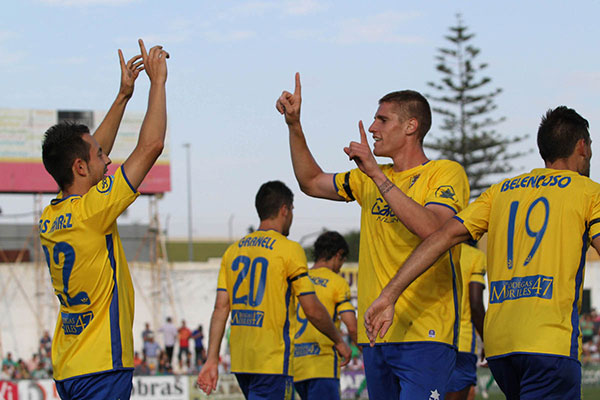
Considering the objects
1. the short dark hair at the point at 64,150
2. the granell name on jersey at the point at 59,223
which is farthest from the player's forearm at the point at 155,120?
the granell name on jersey at the point at 59,223

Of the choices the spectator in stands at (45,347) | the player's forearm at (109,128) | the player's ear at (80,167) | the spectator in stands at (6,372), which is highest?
the player's forearm at (109,128)

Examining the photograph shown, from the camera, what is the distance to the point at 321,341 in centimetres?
863

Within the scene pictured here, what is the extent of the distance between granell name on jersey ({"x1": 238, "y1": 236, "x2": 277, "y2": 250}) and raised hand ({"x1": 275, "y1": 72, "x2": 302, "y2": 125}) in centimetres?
172

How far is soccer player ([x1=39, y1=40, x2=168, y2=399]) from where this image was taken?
4.75m

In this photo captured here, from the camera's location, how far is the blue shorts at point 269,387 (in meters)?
7.14

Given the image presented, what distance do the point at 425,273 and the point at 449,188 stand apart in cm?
56

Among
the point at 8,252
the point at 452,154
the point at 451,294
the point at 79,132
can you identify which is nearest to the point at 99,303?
the point at 79,132

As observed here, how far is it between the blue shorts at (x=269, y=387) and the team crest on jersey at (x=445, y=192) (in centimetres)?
265

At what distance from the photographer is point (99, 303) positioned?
15.9 ft

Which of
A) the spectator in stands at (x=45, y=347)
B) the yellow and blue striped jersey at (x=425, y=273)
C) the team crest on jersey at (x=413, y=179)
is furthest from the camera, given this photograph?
the spectator in stands at (x=45, y=347)

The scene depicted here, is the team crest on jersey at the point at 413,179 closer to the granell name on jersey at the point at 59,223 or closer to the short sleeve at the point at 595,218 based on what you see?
the short sleeve at the point at 595,218

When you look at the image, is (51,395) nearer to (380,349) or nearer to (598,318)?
→ (380,349)

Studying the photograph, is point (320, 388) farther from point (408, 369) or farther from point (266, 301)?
point (408, 369)

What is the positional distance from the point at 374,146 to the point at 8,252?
39.2 meters
